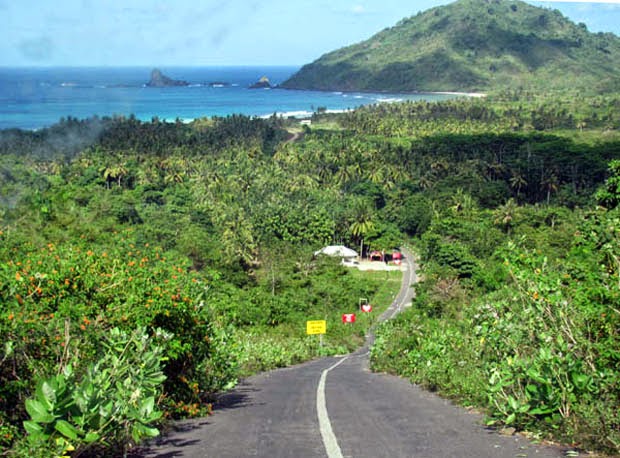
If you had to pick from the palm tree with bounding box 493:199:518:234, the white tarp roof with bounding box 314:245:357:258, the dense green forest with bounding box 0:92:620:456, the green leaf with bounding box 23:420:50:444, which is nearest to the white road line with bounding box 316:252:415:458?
the dense green forest with bounding box 0:92:620:456

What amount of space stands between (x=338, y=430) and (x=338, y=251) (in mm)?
54757

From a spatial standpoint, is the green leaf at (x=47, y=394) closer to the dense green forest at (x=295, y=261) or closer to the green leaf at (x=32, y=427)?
the dense green forest at (x=295, y=261)

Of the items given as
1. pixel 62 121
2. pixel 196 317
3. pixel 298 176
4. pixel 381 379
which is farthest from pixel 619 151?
pixel 196 317

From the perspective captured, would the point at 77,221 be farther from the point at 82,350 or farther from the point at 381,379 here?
the point at 82,350

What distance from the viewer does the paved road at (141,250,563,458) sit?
5.12 metres

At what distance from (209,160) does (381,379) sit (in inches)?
2965

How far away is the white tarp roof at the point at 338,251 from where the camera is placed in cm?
6034

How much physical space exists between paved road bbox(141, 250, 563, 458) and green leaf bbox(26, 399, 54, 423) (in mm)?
1117

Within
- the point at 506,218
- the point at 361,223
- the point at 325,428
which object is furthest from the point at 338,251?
the point at 325,428

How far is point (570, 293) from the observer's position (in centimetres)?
625

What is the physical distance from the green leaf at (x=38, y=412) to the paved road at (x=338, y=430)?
112 cm

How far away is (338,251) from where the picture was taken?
60.8 m

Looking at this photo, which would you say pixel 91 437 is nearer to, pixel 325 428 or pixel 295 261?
pixel 325 428

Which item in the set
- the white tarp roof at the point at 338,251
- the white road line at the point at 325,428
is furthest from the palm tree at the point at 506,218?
the white road line at the point at 325,428
